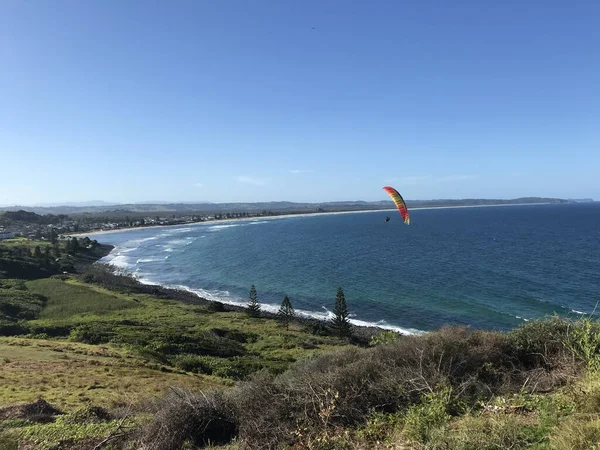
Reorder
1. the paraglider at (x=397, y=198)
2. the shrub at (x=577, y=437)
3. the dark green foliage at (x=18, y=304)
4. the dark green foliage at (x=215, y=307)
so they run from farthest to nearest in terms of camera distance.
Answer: the dark green foliage at (x=215, y=307) → the dark green foliage at (x=18, y=304) → the paraglider at (x=397, y=198) → the shrub at (x=577, y=437)

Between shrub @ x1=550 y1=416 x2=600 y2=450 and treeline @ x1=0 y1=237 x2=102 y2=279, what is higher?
shrub @ x1=550 y1=416 x2=600 y2=450

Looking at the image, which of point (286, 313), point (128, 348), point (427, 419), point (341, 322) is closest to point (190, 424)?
point (427, 419)

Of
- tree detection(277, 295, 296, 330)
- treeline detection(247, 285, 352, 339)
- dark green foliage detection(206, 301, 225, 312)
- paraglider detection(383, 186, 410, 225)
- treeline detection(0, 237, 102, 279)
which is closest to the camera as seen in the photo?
paraglider detection(383, 186, 410, 225)

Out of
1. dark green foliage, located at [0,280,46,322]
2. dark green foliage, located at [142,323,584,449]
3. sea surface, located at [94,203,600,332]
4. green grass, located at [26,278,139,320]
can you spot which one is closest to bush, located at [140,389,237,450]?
dark green foliage, located at [142,323,584,449]

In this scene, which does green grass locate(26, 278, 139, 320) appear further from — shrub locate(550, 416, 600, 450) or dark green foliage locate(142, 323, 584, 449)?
shrub locate(550, 416, 600, 450)

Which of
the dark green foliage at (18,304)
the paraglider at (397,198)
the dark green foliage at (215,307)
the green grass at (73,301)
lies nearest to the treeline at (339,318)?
the dark green foliage at (215,307)

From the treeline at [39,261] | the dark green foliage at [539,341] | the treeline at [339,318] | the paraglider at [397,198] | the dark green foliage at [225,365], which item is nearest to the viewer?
the dark green foliage at [539,341]

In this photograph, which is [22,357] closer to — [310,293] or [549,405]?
[549,405]

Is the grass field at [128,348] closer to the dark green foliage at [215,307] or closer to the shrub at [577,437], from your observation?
the dark green foliage at [215,307]

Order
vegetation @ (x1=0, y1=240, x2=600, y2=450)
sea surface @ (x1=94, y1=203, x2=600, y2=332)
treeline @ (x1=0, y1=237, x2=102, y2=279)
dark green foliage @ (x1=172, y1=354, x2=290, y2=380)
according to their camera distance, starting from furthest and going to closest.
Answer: treeline @ (x1=0, y1=237, x2=102, y2=279) < sea surface @ (x1=94, y1=203, x2=600, y2=332) < dark green foliage @ (x1=172, y1=354, x2=290, y2=380) < vegetation @ (x1=0, y1=240, x2=600, y2=450)

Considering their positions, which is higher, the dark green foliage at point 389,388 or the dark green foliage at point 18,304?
the dark green foliage at point 389,388

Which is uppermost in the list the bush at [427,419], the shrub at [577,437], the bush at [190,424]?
the shrub at [577,437]
